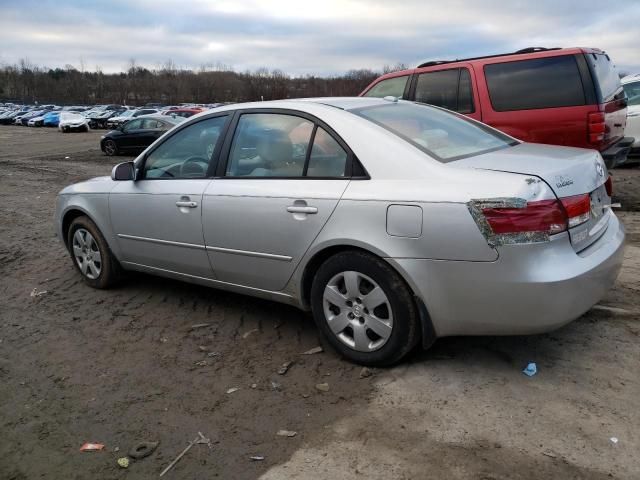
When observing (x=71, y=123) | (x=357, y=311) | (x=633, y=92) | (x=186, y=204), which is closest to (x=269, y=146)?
(x=186, y=204)

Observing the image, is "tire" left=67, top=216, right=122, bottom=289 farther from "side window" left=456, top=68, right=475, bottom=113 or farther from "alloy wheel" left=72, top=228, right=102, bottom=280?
"side window" left=456, top=68, right=475, bottom=113

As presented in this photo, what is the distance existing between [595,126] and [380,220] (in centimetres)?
414

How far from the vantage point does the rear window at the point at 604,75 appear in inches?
242

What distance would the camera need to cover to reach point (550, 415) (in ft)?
9.18

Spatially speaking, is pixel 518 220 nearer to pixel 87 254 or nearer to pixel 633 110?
pixel 87 254

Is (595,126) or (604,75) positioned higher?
(604,75)

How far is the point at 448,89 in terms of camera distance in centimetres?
708

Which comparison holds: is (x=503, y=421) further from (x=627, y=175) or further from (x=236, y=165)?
(x=627, y=175)

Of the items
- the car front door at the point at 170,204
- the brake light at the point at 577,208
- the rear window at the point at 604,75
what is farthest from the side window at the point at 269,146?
the rear window at the point at 604,75

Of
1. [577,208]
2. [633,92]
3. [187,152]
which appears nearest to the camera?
[577,208]

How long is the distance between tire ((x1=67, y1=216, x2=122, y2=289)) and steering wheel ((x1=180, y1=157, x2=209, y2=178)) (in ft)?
3.88

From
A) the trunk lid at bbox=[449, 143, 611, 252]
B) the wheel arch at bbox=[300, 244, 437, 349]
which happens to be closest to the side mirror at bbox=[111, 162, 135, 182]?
the wheel arch at bbox=[300, 244, 437, 349]

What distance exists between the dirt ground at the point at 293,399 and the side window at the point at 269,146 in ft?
3.82

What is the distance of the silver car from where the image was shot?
9.27ft
